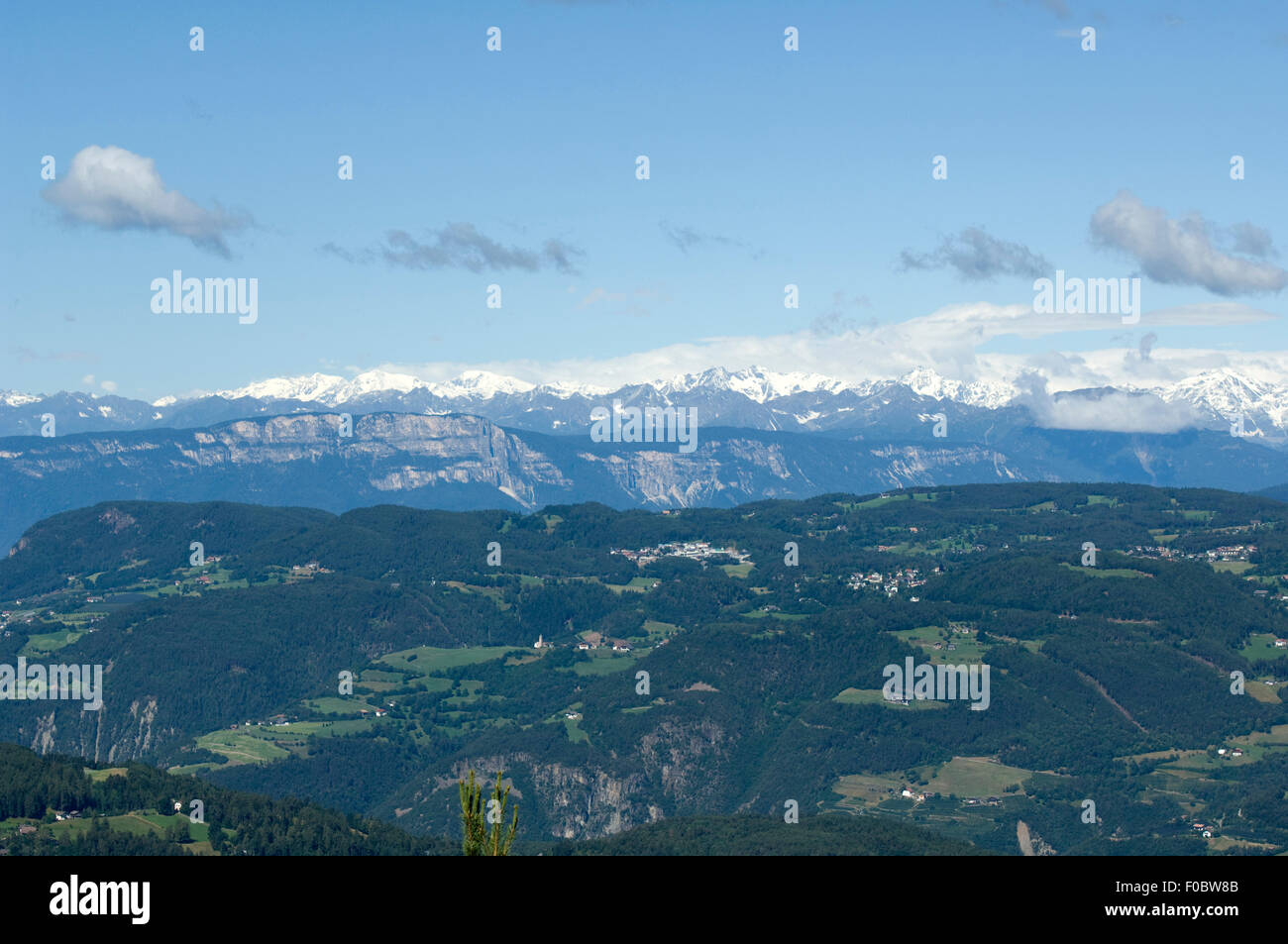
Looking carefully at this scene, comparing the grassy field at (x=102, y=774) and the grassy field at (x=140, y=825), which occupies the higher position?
the grassy field at (x=102, y=774)

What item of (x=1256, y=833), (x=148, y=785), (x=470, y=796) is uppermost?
(x=470, y=796)

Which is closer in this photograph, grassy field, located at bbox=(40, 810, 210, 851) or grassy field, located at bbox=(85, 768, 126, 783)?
grassy field, located at bbox=(40, 810, 210, 851)

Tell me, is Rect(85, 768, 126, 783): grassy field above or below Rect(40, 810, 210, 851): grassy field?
above

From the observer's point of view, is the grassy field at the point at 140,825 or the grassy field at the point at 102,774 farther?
the grassy field at the point at 102,774

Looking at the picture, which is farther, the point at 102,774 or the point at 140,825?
the point at 102,774

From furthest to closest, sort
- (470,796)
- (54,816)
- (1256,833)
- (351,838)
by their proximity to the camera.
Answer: (1256,833) < (351,838) < (54,816) < (470,796)

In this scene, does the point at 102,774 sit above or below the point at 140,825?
above
